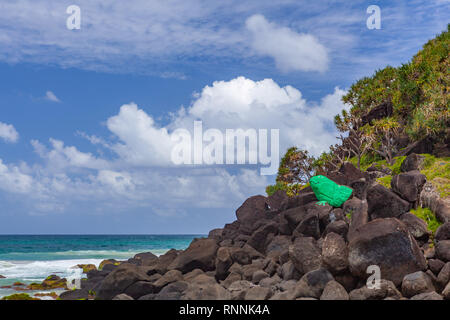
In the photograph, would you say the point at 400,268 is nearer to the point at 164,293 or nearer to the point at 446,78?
the point at 164,293

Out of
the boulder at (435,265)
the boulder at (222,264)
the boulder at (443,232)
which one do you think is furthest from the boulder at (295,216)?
the boulder at (435,265)

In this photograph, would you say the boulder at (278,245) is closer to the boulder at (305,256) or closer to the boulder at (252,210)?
the boulder at (305,256)

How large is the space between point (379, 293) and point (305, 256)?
214 centimetres

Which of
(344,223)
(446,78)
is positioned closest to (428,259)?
(344,223)

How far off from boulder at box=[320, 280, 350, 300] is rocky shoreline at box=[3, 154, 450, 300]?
0.08ft

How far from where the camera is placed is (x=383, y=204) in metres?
12.8

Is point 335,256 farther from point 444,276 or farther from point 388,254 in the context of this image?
point 444,276

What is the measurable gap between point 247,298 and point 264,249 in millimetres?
5936

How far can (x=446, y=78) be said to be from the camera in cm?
2088

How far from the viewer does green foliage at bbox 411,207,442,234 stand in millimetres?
12359

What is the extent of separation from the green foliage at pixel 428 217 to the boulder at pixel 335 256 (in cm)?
384

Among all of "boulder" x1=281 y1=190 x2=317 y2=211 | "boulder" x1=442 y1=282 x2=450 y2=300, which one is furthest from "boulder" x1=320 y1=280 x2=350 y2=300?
"boulder" x1=281 y1=190 x2=317 y2=211
